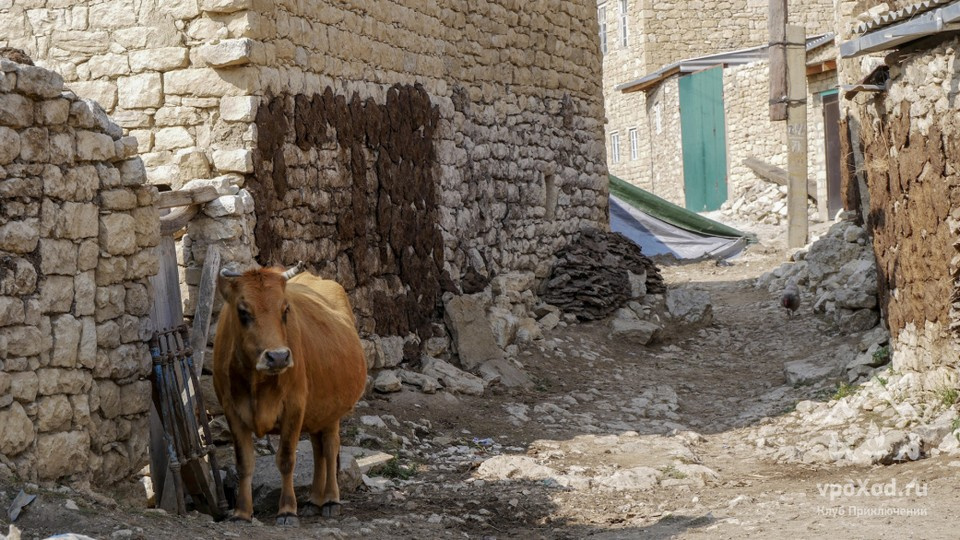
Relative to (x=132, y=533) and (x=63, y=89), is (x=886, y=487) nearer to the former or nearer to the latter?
(x=132, y=533)

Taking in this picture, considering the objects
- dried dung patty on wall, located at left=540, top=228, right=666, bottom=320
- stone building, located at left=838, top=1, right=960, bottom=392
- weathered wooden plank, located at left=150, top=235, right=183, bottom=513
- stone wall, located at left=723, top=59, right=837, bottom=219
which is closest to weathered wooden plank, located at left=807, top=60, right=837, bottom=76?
stone wall, located at left=723, top=59, right=837, bottom=219

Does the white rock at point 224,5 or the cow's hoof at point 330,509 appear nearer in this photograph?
the cow's hoof at point 330,509

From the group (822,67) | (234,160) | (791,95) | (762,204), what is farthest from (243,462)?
(762,204)

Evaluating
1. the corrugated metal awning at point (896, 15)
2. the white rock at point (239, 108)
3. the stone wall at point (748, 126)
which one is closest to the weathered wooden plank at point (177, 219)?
the white rock at point (239, 108)

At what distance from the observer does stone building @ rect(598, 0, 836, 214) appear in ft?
86.8

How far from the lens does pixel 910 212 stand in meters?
9.87

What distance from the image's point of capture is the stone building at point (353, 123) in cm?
891

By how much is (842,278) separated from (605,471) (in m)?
6.14

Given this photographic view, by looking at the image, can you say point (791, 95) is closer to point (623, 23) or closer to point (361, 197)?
point (361, 197)

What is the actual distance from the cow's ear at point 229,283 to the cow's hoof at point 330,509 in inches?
58.0

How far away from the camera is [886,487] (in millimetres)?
7590

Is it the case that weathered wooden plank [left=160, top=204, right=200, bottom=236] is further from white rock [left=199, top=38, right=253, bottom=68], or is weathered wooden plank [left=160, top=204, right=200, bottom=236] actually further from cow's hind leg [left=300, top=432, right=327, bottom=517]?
cow's hind leg [left=300, top=432, right=327, bottom=517]

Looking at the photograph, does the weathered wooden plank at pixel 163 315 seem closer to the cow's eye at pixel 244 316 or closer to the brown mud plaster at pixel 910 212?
the cow's eye at pixel 244 316

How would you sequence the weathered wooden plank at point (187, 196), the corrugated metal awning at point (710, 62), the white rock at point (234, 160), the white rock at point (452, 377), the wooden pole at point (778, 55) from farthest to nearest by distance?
the corrugated metal awning at point (710, 62), the wooden pole at point (778, 55), the white rock at point (452, 377), the white rock at point (234, 160), the weathered wooden plank at point (187, 196)
